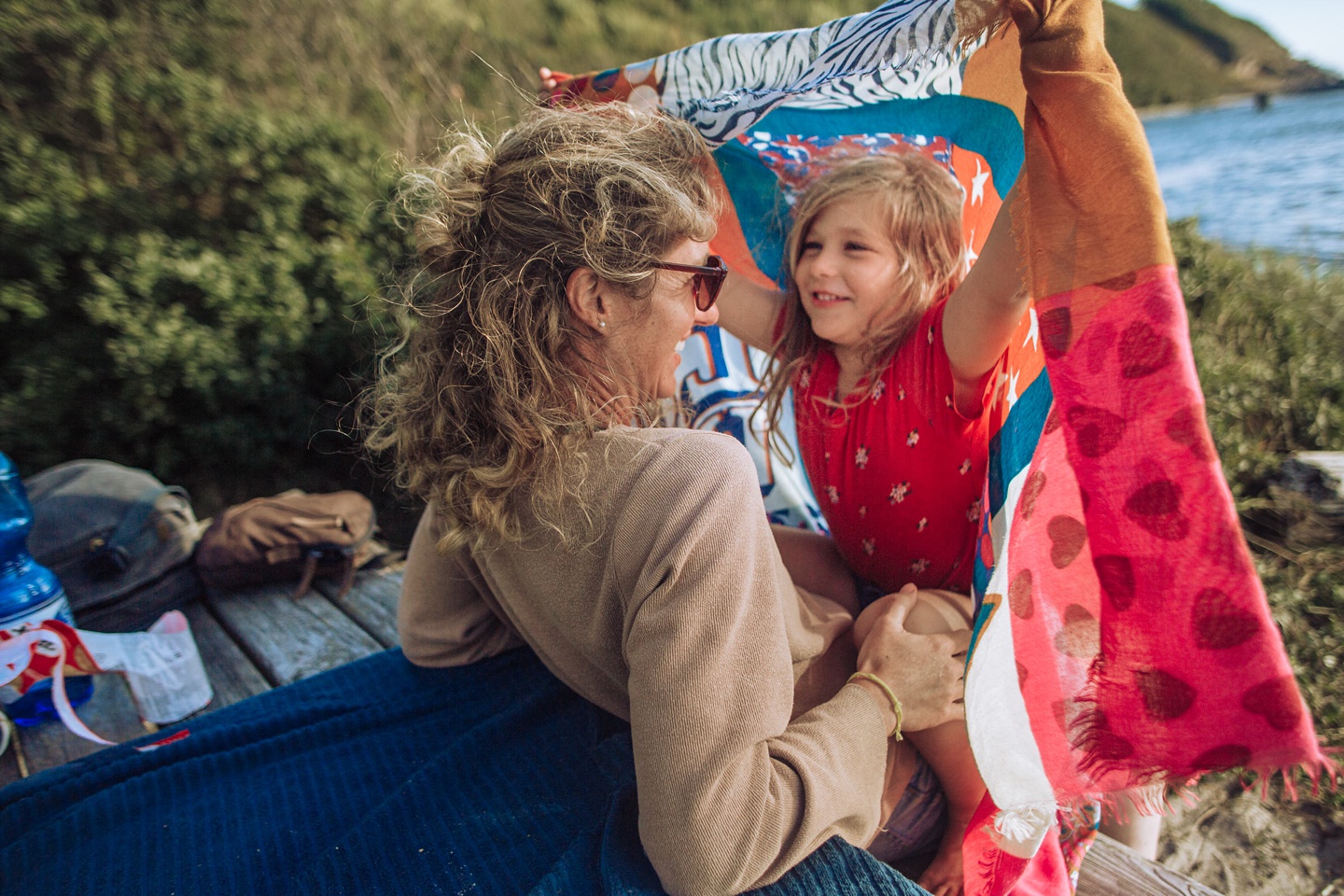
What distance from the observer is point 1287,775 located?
37.1 inches

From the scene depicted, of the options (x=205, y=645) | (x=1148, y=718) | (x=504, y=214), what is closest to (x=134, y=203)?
(x=205, y=645)

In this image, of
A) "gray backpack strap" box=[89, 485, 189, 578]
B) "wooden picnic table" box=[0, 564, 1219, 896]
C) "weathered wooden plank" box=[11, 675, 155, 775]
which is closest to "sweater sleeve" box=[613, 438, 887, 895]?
"wooden picnic table" box=[0, 564, 1219, 896]

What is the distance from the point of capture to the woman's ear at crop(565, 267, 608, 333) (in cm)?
143

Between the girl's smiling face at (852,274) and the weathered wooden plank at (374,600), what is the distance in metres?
1.84

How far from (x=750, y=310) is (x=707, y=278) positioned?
36.8 inches

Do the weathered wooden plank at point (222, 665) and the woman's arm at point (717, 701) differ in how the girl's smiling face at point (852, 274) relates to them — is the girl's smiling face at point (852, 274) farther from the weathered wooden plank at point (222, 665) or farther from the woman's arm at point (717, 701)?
the weathered wooden plank at point (222, 665)

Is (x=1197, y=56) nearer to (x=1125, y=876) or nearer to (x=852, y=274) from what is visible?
(x=852, y=274)

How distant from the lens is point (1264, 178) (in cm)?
906

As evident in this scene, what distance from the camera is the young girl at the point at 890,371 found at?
198 centimetres

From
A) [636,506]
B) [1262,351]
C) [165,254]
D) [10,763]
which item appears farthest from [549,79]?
[1262,351]

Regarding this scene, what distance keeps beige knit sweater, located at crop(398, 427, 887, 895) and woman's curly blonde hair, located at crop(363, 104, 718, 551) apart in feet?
0.35

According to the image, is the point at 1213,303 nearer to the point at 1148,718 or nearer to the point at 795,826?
the point at 1148,718

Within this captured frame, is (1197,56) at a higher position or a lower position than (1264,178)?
higher

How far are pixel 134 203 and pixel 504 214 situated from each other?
444 cm
